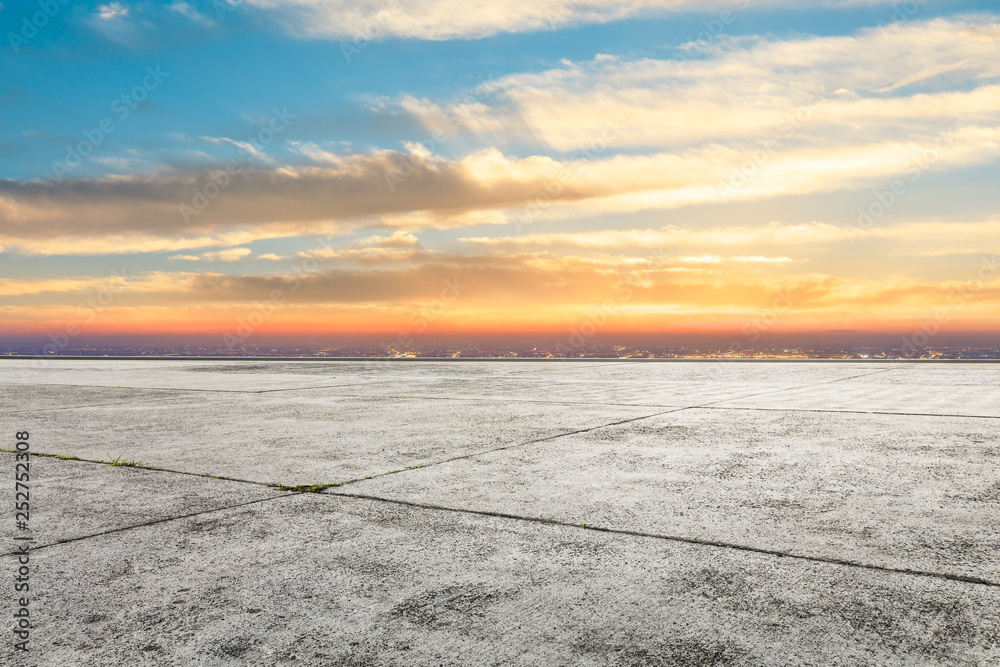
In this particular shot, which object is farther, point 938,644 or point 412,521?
point 412,521

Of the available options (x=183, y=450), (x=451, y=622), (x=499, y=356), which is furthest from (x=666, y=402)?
(x=499, y=356)

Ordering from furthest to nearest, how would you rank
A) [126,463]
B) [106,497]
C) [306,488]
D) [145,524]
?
[126,463] → [306,488] → [106,497] → [145,524]

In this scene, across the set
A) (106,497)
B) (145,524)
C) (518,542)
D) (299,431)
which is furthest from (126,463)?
(518,542)

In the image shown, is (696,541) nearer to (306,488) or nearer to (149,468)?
(306,488)

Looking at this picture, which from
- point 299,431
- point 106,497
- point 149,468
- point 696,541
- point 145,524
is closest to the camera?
point 696,541

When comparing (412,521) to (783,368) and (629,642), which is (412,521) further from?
(783,368)

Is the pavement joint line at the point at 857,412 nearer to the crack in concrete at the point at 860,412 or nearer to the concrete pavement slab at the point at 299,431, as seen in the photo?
the crack in concrete at the point at 860,412

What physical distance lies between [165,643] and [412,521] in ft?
5.63

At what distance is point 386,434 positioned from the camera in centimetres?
764

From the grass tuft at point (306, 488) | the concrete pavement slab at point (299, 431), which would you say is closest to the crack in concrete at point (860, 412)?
the concrete pavement slab at point (299, 431)

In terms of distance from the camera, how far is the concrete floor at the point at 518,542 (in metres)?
2.67

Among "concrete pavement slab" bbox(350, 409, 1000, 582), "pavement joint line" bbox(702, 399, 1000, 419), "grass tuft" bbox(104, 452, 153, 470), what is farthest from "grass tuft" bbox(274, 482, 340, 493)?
"pavement joint line" bbox(702, 399, 1000, 419)

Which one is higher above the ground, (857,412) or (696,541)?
(857,412)

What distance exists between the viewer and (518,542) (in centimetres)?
379
